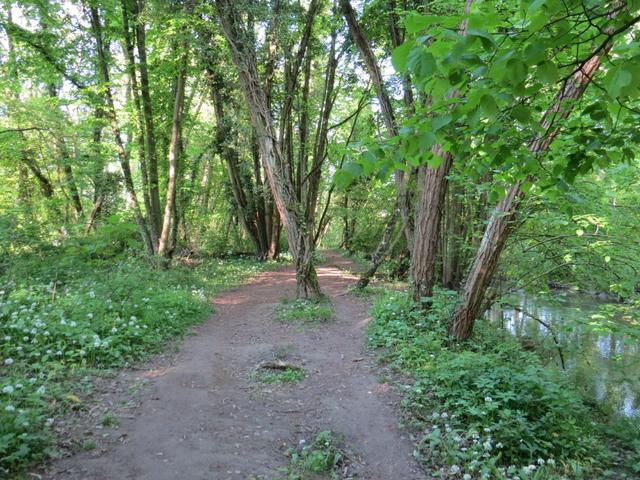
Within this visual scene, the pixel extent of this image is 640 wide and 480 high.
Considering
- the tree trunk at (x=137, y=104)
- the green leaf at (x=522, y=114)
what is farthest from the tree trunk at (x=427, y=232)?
the tree trunk at (x=137, y=104)

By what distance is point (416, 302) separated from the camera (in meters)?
7.81

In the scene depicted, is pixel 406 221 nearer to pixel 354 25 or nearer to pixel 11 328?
pixel 354 25

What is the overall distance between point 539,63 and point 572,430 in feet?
12.9

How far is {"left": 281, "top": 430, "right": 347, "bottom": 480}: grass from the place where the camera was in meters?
3.56

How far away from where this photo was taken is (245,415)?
466 cm

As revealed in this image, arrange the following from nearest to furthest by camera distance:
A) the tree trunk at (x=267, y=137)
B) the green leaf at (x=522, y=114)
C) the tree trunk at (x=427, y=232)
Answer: the green leaf at (x=522, y=114)
the tree trunk at (x=427, y=232)
the tree trunk at (x=267, y=137)

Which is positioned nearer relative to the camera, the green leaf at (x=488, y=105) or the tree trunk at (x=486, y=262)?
the green leaf at (x=488, y=105)

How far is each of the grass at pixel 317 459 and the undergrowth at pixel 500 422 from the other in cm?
82

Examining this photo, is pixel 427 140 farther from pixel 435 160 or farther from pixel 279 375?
pixel 279 375

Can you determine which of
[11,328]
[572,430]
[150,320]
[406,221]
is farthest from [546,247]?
[11,328]

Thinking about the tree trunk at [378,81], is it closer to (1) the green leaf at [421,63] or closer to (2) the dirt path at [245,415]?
(2) the dirt path at [245,415]

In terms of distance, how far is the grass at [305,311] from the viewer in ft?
28.3

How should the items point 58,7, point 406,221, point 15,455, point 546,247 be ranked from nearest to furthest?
point 15,455 → point 546,247 → point 406,221 → point 58,7

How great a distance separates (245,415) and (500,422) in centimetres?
272
